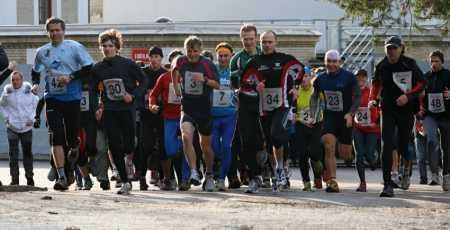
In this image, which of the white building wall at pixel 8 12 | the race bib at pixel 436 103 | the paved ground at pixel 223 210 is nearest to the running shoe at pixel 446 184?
the paved ground at pixel 223 210

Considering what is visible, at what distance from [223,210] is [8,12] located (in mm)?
41915

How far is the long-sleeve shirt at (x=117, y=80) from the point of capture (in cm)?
1410

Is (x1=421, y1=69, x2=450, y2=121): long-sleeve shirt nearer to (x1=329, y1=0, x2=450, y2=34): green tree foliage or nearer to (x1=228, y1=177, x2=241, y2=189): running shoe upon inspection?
(x1=329, y1=0, x2=450, y2=34): green tree foliage

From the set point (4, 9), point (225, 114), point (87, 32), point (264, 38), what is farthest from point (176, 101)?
point (4, 9)

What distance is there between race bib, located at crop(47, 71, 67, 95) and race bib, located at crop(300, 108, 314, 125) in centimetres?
325

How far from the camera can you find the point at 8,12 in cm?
5191

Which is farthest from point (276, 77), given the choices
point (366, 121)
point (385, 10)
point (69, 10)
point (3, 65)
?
point (69, 10)

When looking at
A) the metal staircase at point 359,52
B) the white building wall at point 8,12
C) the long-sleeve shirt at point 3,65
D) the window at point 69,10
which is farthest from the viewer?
the window at point 69,10

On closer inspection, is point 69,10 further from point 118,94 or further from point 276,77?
point 276,77

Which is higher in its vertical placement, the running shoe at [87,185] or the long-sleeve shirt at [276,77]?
the long-sleeve shirt at [276,77]

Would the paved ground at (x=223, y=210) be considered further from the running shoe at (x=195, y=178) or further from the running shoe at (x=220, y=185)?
the running shoe at (x=220, y=185)

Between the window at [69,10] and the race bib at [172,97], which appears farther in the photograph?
the window at [69,10]

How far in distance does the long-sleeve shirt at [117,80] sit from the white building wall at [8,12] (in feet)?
125

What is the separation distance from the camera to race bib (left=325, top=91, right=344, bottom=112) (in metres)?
14.5
